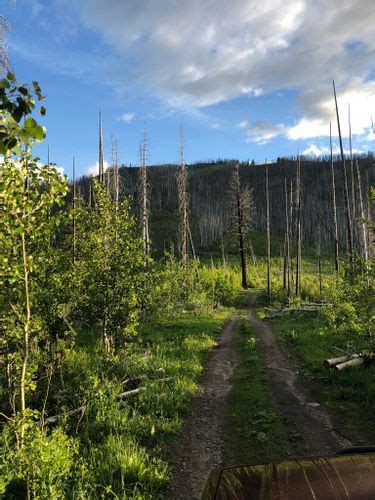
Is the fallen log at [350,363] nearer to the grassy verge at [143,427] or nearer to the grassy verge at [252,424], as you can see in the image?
the grassy verge at [252,424]

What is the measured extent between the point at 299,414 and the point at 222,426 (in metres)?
2.10

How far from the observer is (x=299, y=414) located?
9070 millimetres

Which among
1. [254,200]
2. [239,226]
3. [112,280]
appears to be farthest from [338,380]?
[254,200]

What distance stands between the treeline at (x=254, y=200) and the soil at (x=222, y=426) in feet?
212

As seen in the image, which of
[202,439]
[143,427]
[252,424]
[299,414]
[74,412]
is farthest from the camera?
[299,414]

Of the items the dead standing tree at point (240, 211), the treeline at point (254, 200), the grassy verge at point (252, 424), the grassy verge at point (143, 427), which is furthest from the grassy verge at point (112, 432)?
the treeline at point (254, 200)

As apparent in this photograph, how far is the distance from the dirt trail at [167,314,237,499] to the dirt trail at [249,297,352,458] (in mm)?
1543

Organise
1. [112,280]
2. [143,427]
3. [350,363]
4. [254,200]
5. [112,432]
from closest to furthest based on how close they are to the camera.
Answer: [112,432] < [143,427] < [112,280] < [350,363] < [254,200]

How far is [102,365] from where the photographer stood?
33.3 ft

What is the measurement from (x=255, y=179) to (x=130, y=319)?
160m

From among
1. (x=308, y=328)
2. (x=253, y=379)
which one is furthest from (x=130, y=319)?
(x=308, y=328)

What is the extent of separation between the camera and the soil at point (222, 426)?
265 inches

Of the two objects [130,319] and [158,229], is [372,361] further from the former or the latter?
[158,229]

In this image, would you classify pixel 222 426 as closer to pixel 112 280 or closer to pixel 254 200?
pixel 112 280
